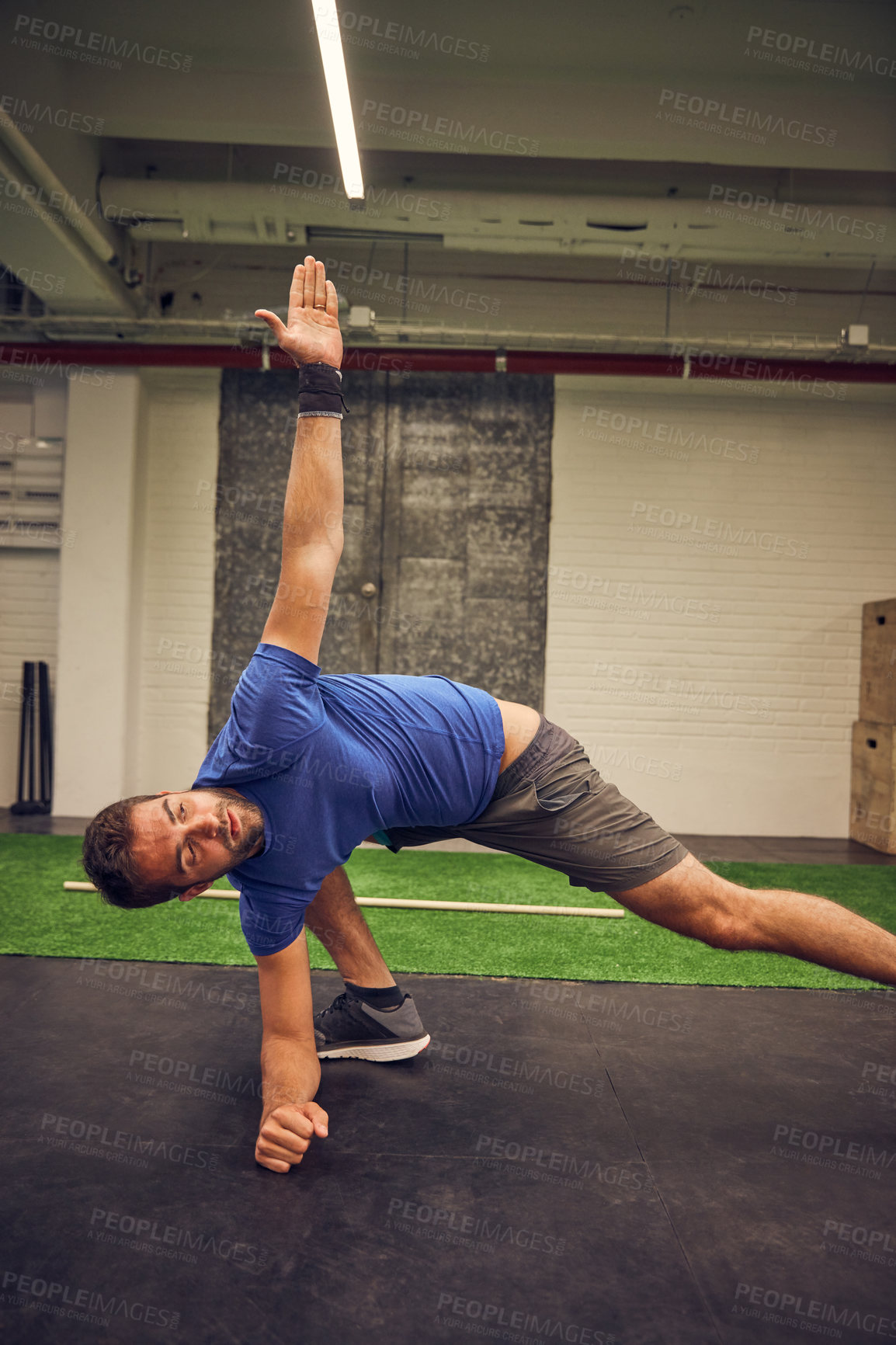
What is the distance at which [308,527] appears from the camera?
166 cm

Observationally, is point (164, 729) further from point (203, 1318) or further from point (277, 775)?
point (203, 1318)

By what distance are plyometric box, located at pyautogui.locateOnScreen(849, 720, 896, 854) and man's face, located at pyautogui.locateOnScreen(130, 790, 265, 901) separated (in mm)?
4764

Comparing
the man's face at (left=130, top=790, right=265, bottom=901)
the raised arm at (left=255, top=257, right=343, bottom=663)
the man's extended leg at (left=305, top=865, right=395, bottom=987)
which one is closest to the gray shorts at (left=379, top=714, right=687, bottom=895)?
the man's extended leg at (left=305, top=865, right=395, bottom=987)

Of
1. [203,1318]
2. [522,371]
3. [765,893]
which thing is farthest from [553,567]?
[203,1318]

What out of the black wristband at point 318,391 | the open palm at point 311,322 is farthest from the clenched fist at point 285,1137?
the open palm at point 311,322

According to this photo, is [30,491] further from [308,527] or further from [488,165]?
[308,527]

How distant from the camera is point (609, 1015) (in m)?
2.60

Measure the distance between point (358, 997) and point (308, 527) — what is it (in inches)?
51.1

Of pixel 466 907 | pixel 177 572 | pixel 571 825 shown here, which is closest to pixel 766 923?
pixel 571 825

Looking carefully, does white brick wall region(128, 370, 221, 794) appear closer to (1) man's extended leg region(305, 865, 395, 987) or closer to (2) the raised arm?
(1) man's extended leg region(305, 865, 395, 987)

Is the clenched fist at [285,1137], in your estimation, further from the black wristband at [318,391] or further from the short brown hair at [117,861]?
the black wristband at [318,391]

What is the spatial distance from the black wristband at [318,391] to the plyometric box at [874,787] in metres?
4.73

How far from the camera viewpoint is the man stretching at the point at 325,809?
5.47 ft

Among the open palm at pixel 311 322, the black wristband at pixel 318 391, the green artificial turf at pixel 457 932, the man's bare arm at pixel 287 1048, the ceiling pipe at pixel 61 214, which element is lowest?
the green artificial turf at pixel 457 932
